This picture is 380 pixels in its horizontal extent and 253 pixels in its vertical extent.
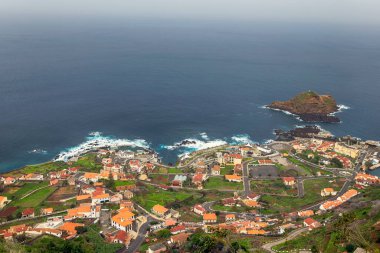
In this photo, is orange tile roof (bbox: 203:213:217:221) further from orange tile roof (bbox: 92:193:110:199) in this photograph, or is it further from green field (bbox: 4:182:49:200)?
green field (bbox: 4:182:49:200)

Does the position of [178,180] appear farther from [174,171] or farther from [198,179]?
[174,171]

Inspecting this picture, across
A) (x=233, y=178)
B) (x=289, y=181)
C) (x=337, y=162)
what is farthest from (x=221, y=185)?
(x=337, y=162)

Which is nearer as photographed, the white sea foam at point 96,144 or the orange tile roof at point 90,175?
the orange tile roof at point 90,175

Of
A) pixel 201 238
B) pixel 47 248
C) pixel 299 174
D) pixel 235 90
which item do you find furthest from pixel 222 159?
pixel 235 90

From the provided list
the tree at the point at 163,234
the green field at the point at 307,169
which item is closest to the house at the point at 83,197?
the tree at the point at 163,234

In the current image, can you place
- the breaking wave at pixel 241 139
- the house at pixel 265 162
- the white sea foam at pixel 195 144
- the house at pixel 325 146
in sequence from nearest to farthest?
the house at pixel 265 162, the house at pixel 325 146, the white sea foam at pixel 195 144, the breaking wave at pixel 241 139

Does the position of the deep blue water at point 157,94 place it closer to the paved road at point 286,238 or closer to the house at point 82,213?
the house at point 82,213
